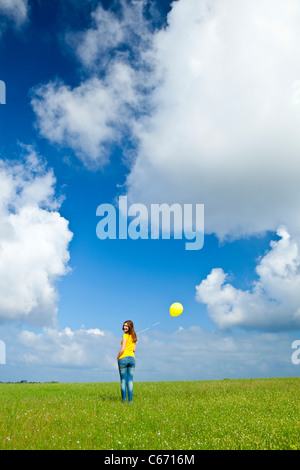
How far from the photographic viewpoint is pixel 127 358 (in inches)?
592

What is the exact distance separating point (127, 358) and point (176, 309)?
12.4 ft

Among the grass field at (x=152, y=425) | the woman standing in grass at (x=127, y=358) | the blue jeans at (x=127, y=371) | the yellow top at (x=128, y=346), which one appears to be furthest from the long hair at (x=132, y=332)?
the grass field at (x=152, y=425)

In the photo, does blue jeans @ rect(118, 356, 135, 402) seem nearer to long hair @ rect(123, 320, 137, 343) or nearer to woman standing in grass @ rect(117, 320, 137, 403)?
woman standing in grass @ rect(117, 320, 137, 403)

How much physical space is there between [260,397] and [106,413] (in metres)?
9.15

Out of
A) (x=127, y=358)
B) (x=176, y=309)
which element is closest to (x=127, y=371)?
(x=127, y=358)

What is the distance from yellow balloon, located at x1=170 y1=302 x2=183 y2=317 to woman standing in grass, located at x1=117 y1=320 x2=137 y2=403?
117 inches

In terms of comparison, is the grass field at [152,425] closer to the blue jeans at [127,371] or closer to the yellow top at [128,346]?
the blue jeans at [127,371]

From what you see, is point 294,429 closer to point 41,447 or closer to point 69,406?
point 41,447

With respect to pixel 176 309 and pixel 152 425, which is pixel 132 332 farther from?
pixel 152 425

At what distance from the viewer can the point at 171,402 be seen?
16.1 metres

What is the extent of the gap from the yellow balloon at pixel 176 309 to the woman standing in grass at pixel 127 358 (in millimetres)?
2970

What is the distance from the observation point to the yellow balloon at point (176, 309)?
17703 mm

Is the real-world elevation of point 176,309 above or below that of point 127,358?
above
